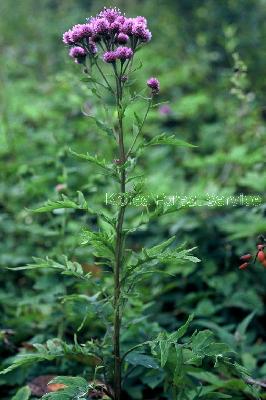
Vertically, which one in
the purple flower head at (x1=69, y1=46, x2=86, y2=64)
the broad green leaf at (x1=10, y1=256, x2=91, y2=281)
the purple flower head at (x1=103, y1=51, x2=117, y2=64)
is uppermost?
the purple flower head at (x1=69, y1=46, x2=86, y2=64)

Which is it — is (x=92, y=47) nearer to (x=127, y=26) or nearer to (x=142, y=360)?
(x=127, y=26)

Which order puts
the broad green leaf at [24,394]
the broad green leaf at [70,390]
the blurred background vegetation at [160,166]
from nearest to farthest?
1. the broad green leaf at [70,390]
2. the broad green leaf at [24,394]
3. the blurred background vegetation at [160,166]

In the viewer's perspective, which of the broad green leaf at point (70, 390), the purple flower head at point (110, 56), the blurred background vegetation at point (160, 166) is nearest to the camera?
the broad green leaf at point (70, 390)

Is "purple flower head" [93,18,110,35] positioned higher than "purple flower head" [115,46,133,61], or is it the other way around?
"purple flower head" [93,18,110,35]

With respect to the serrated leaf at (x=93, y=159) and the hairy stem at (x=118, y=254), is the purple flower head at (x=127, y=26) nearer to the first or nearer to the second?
the hairy stem at (x=118, y=254)

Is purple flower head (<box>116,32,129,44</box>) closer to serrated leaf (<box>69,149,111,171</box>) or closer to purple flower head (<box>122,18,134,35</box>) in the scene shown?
purple flower head (<box>122,18,134,35</box>)

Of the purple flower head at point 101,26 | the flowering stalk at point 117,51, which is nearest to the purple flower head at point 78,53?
the flowering stalk at point 117,51

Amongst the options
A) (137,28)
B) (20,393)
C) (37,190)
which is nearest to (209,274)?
(37,190)

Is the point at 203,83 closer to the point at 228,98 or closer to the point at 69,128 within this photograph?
the point at 228,98

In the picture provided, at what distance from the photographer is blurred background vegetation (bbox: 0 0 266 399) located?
3414mm

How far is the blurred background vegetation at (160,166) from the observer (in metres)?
3.41

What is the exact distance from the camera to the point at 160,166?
5.35m

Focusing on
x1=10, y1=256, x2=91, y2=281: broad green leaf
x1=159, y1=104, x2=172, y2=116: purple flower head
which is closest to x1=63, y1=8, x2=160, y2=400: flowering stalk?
x1=10, y1=256, x2=91, y2=281: broad green leaf

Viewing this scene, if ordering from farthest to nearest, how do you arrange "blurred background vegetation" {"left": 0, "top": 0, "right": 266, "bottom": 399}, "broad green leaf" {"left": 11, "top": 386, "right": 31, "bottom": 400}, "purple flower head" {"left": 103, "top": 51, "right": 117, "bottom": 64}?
1. "blurred background vegetation" {"left": 0, "top": 0, "right": 266, "bottom": 399}
2. "broad green leaf" {"left": 11, "top": 386, "right": 31, "bottom": 400}
3. "purple flower head" {"left": 103, "top": 51, "right": 117, "bottom": 64}
